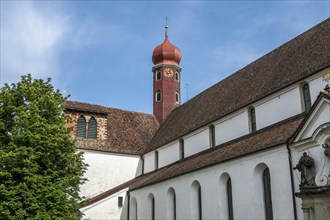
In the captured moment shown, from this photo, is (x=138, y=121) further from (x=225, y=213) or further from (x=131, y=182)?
(x=225, y=213)

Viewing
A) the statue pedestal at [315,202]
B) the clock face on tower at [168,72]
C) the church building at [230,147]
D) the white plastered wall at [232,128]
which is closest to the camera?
the statue pedestal at [315,202]

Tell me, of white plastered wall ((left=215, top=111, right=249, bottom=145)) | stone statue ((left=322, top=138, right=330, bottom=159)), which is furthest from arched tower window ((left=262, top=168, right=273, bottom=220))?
white plastered wall ((left=215, top=111, right=249, bottom=145))

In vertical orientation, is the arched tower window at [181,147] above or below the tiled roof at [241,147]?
above

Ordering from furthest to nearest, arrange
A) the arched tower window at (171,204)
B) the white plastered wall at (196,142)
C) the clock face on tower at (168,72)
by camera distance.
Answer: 1. the clock face on tower at (168,72)
2. the white plastered wall at (196,142)
3. the arched tower window at (171,204)

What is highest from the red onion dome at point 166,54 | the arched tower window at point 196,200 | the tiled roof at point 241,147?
the red onion dome at point 166,54

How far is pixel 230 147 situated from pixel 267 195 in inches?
194

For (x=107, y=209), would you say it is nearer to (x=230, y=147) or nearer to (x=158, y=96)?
(x=230, y=147)

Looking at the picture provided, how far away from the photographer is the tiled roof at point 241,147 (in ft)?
63.1

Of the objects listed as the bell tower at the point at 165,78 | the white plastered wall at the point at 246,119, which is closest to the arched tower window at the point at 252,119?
the white plastered wall at the point at 246,119

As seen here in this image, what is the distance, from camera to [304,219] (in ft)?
53.4

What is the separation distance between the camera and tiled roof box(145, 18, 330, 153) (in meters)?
22.0

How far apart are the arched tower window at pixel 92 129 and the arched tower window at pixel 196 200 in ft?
45.6

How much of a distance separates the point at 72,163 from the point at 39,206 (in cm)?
315

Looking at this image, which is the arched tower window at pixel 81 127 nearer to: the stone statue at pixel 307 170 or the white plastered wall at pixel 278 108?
the white plastered wall at pixel 278 108
